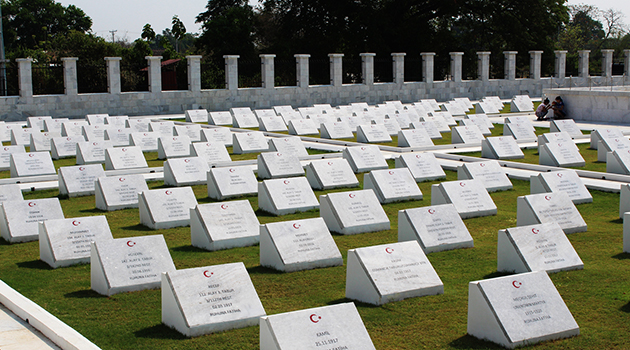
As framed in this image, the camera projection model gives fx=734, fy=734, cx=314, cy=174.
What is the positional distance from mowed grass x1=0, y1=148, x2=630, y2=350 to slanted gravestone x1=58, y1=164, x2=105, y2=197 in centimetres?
287

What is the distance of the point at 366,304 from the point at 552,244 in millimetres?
2573

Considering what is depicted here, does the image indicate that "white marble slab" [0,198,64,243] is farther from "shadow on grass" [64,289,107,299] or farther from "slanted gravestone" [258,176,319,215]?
"slanted gravestone" [258,176,319,215]

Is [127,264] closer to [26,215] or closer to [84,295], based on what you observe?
[84,295]

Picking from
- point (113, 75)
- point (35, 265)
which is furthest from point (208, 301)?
point (113, 75)

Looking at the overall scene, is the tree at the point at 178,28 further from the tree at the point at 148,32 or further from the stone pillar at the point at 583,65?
the stone pillar at the point at 583,65

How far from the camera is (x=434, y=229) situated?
9.39 meters

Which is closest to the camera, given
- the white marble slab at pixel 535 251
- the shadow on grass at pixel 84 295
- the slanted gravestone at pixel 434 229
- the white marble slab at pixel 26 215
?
the shadow on grass at pixel 84 295

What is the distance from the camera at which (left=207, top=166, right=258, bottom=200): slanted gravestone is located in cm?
1309

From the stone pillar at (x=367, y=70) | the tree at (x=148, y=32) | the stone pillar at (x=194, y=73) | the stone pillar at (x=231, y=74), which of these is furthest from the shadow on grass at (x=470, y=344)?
the tree at (x=148, y=32)

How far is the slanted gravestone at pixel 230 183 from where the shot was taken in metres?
13.1

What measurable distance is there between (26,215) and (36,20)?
72.4 metres

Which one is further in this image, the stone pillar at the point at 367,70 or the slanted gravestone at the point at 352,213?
the stone pillar at the point at 367,70

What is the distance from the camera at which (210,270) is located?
680 centimetres

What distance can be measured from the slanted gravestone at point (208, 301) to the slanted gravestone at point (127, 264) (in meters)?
1.11
